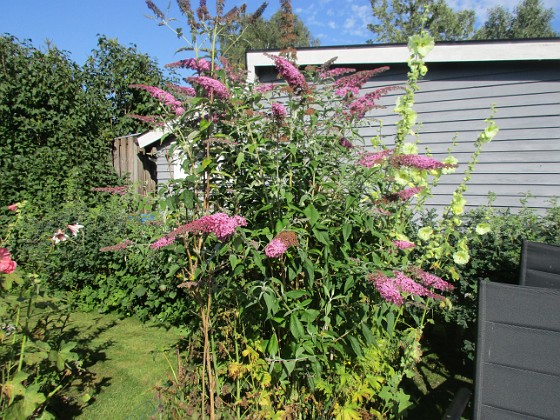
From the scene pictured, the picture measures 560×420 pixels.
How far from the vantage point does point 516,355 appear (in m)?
1.63

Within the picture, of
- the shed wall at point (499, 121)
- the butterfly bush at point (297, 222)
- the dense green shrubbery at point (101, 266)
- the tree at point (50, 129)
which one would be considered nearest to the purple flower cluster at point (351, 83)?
the butterfly bush at point (297, 222)

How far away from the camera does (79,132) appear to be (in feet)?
26.0

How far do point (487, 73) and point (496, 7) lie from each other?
34.0 m

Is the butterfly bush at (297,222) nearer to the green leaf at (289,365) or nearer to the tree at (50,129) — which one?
the green leaf at (289,365)

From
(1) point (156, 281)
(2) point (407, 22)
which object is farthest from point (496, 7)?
(1) point (156, 281)

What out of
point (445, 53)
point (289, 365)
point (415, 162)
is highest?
point (445, 53)

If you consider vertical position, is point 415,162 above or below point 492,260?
above

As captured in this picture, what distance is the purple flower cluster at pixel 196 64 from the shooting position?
1834 millimetres

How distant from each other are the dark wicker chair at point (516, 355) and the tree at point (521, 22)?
3537cm

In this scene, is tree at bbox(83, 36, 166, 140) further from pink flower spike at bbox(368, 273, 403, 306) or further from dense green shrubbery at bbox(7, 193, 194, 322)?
pink flower spike at bbox(368, 273, 403, 306)

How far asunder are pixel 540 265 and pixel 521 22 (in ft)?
121

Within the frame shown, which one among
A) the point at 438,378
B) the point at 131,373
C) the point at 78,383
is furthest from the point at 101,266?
the point at 438,378

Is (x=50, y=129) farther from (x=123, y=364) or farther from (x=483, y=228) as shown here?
(x=483, y=228)

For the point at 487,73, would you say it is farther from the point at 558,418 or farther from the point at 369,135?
the point at 558,418
